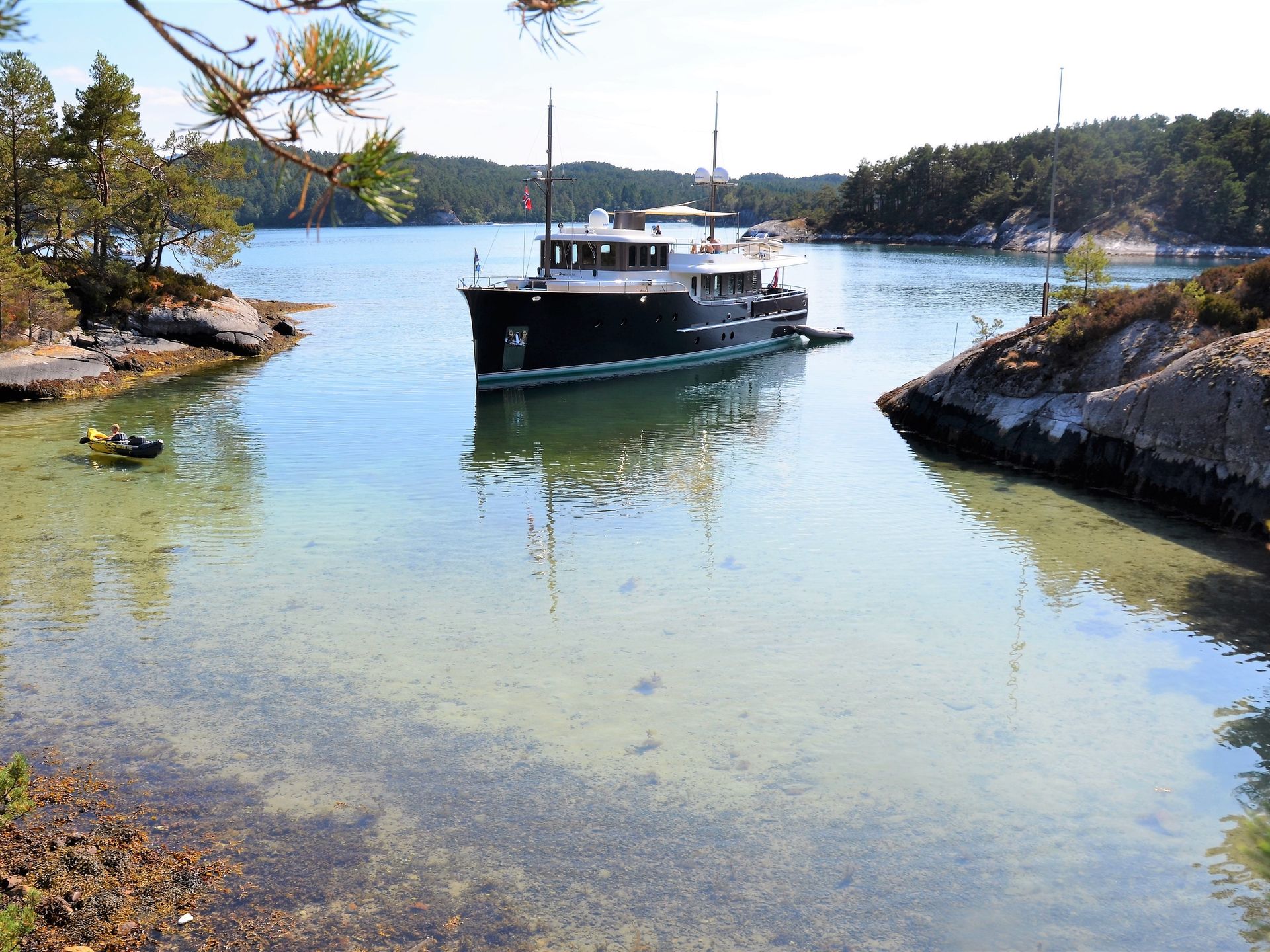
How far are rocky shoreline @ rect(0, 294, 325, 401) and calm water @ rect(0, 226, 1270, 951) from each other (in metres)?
7.09

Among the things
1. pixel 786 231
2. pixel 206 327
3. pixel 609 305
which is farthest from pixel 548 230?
pixel 786 231

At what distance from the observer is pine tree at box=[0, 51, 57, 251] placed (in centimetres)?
3641

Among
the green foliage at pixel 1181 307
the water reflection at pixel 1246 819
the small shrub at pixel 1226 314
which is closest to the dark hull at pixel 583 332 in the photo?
the green foliage at pixel 1181 307

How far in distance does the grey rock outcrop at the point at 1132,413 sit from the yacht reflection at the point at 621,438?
5.73 m

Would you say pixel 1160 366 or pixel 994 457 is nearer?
pixel 1160 366

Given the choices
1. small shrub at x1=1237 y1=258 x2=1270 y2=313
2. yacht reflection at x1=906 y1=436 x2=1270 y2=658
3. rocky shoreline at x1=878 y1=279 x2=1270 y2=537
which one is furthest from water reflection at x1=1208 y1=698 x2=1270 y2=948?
small shrub at x1=1237 y1=258 x2=1270 y2=313

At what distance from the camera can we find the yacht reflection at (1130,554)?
14711 mm

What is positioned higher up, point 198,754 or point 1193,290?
point 1193,290

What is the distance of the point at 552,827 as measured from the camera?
9070 millimetres

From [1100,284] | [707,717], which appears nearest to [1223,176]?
[1100,284]

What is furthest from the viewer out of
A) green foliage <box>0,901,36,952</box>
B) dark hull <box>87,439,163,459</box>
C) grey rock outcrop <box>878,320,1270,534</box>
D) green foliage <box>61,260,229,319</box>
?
green foliage <box>61,260,229,319</box>

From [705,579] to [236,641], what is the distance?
7.05 m

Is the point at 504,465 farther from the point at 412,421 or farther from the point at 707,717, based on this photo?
the point at 707,717

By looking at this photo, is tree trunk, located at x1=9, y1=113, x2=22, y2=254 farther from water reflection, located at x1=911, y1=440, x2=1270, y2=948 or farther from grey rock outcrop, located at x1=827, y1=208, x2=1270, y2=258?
grey rock outcrop, located at x1=827, y1=208, x2=1270, y2=258
